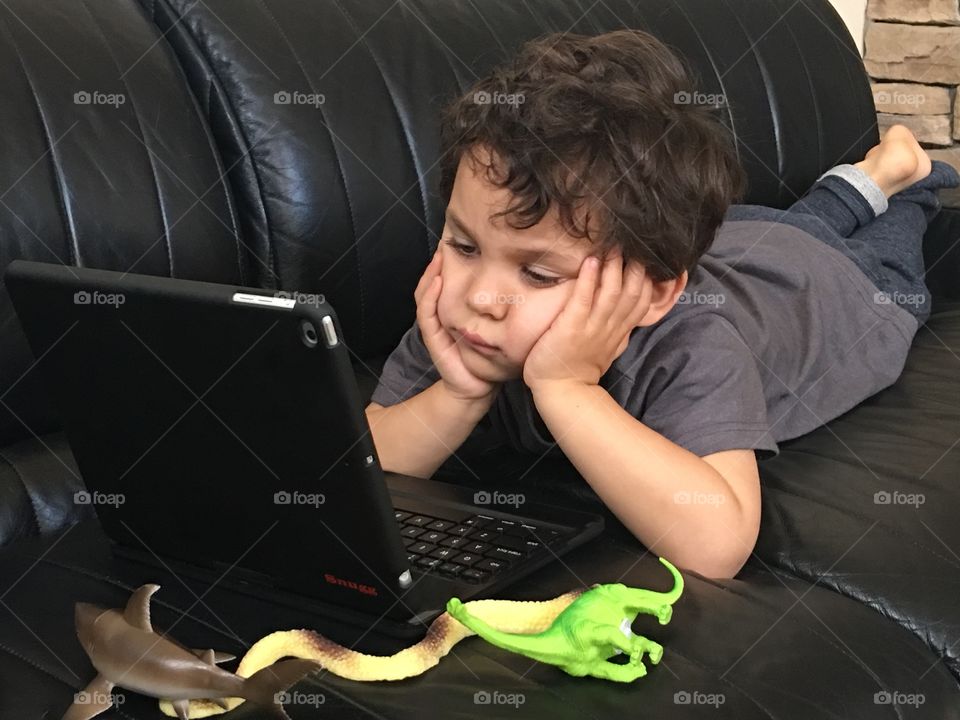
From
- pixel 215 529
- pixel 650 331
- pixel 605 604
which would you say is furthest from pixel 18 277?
pixel 650 331

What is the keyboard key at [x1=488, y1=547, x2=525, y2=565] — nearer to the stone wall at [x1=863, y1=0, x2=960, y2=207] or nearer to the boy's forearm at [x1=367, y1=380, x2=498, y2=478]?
the boy's forearm at [x1=367, y1=380, x2=498, y2=478]

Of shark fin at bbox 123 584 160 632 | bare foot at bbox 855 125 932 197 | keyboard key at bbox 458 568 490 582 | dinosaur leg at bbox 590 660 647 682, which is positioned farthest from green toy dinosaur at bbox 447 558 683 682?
bare foot at bbox 855 125 932 197

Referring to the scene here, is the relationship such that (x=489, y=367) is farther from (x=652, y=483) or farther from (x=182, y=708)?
(x=182, y=708)

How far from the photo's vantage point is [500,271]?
110cm

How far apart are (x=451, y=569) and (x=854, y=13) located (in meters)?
2.53

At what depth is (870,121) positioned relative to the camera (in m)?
2.37

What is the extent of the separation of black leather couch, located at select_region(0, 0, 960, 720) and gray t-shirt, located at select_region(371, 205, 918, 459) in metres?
0.05

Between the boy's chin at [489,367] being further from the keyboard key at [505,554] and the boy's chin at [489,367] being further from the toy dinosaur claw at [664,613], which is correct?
the toy dinosaur claw at [664,613]

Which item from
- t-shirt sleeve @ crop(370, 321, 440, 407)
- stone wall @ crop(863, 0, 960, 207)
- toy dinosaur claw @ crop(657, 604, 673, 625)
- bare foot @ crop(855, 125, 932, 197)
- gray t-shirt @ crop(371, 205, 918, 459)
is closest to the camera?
toy dinosaur claw @ crop(657, 604, 673, 625)

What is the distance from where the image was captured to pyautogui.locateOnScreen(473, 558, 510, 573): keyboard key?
98 cm

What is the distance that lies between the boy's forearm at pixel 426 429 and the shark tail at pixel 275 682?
0.44 m

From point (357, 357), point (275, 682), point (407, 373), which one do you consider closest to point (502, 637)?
point (275, 682)

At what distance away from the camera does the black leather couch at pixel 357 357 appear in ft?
2.85

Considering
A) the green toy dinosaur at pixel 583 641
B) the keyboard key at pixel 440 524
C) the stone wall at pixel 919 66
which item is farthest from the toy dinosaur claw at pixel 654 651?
the stone wall at pixel 919 66
